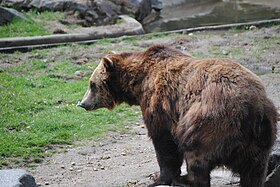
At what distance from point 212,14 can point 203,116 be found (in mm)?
12836

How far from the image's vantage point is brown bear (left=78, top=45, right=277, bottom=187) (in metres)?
5.24

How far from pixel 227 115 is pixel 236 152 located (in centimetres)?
34

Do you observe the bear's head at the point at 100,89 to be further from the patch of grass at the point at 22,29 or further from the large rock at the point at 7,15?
the large rock at the point at 7,15

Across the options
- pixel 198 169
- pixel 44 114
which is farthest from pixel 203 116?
pixel 44 114

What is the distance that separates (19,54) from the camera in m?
12.5

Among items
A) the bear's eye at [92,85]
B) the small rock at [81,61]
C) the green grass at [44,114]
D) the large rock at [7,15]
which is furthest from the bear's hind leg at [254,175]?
the large rock at [7,15]

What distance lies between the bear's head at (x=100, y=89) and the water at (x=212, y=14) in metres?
9.32

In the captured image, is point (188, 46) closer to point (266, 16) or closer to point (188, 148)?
point (266, 16)

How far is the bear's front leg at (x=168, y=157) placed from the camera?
19.8 ft

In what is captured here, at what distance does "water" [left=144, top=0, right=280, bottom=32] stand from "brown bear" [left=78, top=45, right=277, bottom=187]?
33.1 ft

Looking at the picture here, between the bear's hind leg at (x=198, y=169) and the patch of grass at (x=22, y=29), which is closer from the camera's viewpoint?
the bear's hind leg at (x=198, y=169)

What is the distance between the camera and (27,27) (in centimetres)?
1412

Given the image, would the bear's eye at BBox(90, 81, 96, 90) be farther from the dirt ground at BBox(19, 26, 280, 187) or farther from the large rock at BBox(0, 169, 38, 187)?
the large rock at BBox(0, 169, 38, 187)

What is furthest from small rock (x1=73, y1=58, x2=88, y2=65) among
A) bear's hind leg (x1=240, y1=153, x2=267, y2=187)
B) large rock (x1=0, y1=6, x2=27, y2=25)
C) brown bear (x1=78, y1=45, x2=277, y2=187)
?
bear's hind leg (x1=240, y1=153, x2=267, y2=187)
